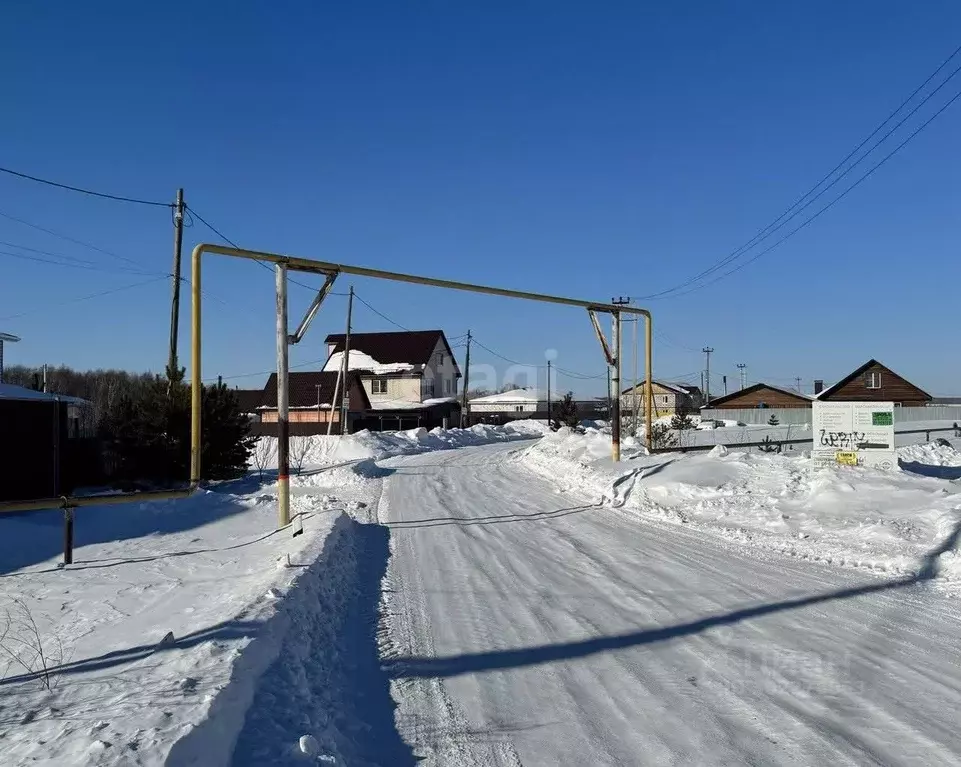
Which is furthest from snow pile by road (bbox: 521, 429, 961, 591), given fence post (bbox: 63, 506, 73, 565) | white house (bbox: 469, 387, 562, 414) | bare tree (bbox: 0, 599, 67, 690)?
white house (bbox: 469, 387, 562, 414)

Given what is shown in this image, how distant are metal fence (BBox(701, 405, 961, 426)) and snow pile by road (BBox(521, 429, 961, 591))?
45089mm

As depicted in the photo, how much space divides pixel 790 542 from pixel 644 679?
6.73 metres

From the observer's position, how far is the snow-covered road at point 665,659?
4664mm

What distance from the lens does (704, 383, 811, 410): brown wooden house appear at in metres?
72.1

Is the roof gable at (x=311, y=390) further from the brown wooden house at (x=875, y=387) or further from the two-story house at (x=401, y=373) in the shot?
the brown wooden house at (x=875, y=387)

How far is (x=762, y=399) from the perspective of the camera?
7281 centimetres

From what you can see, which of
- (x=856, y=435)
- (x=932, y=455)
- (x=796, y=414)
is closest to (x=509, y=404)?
(x=796, y=414)

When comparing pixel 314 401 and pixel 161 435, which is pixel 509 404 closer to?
pixel 314 401

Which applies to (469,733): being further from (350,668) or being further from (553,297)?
(553,297)

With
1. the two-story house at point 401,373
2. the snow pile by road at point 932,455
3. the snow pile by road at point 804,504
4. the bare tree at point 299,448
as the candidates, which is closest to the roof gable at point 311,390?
the two-story house at point 401,373

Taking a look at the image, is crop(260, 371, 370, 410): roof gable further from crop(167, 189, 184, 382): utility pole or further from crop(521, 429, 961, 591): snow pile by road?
crop(521, 429, 961, 591): snow pile by road

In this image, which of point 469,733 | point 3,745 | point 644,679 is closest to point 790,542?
point 644,679

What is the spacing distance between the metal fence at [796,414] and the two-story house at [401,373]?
26208mm

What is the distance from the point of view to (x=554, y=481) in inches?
883
